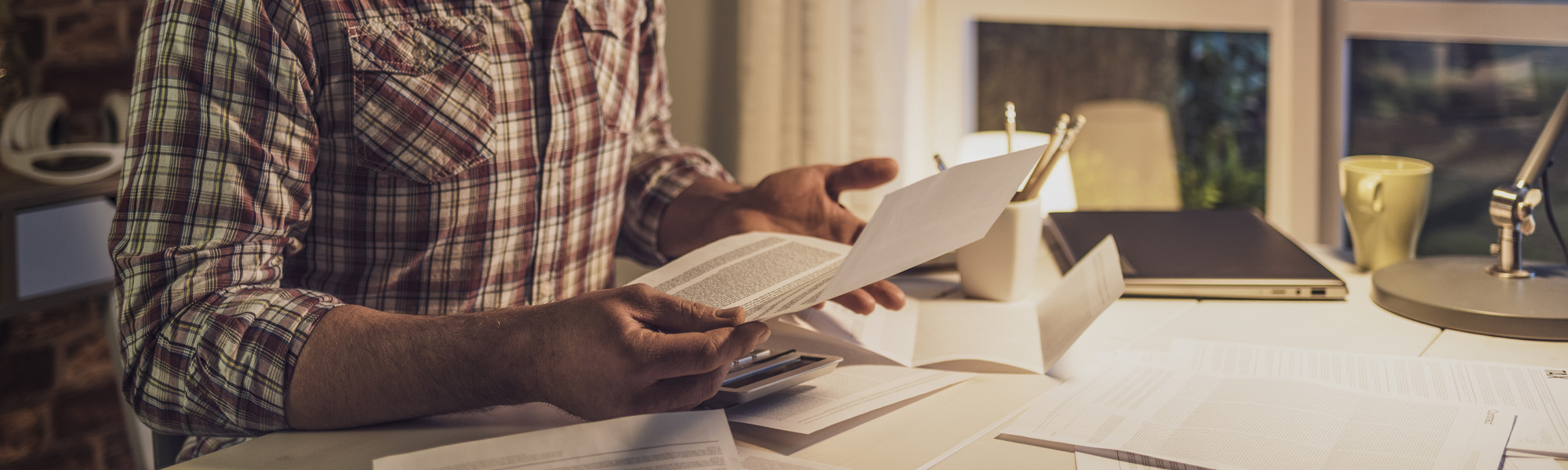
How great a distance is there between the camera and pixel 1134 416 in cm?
67

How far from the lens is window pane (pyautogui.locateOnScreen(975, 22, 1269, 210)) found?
235 centimetres

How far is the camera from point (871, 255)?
2.05 ft

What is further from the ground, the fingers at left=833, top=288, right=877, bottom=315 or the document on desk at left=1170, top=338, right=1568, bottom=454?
the fingers at left=833, top=288, right=877, bottom=315

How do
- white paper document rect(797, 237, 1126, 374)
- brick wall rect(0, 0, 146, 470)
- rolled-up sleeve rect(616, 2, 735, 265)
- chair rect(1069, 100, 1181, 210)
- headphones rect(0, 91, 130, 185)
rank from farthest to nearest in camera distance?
chair rect(1069, 100, 1181, 210)
brick wall rect(0, 0, 146, 470)
headphones rect(0, 91, 130, 185)
rolled-up sleeve rect(616, 2, 735, 265)
white paper document rect(797, 237, 1126, 374)

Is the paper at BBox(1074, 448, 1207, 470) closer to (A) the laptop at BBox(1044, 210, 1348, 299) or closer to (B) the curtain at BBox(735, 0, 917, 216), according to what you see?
(A) the laptop at BBox(1044, 210, 1348, 299)

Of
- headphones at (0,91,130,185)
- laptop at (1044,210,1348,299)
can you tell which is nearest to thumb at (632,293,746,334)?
laptop at (1044,210,1348,299)

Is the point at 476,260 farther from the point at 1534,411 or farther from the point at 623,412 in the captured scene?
the point at 1534,411

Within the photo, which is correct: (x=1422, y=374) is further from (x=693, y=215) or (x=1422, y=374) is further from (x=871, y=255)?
(x=693, y=215)

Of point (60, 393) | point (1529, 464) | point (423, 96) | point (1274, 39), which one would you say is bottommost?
point (60, 393)

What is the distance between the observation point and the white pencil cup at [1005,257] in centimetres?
98

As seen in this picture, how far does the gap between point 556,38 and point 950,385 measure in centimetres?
51

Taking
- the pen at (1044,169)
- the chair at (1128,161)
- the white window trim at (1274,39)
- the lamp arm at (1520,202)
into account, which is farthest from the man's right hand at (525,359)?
the chair at (1128,161)

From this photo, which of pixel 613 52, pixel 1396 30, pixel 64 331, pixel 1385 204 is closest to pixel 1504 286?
pixel 1385 204

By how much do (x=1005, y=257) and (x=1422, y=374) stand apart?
359 mm
